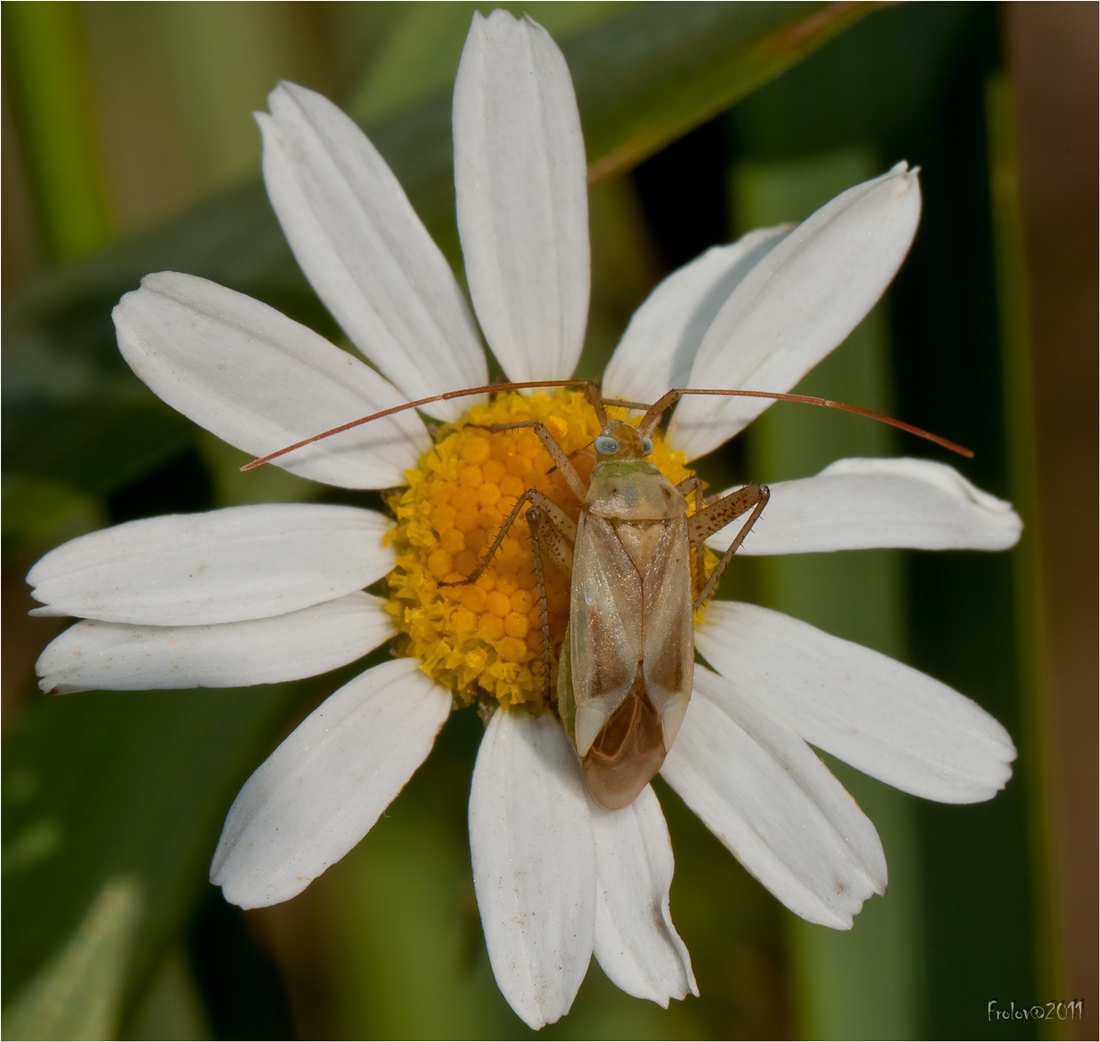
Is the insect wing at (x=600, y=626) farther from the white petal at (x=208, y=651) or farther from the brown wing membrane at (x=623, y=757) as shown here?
the white petal at (x=208, y=651)

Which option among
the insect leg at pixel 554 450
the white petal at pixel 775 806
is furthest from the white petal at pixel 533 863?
the insect leg at pixel 554 450

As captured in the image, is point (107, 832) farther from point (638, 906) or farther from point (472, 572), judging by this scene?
point (638, 906)

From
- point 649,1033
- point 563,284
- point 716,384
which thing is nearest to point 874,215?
point 716,384

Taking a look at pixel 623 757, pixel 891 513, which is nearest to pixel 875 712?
pixel 891 513

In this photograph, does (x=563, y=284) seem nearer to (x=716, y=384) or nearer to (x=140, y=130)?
(x=716, y=384)

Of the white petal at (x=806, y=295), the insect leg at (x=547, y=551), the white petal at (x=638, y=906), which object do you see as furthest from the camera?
the white petal at (x=806, y=295)

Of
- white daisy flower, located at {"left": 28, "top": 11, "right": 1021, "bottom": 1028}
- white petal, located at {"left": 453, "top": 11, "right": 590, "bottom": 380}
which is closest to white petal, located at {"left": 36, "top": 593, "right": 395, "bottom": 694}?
white daisy flower, located at {"left": 28, "top": 11, "right": 1021, "bottom": 1028}
